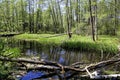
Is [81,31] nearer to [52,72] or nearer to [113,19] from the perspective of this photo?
[113,19]

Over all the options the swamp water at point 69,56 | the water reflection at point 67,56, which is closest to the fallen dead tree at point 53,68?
the swamp water at point 69,56

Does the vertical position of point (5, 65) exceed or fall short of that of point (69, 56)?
it exceeds it

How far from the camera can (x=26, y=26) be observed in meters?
88.5

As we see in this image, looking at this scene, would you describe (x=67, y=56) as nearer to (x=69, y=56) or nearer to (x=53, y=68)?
(x=69, y=56)

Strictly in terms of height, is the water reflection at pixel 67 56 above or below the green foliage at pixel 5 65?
below

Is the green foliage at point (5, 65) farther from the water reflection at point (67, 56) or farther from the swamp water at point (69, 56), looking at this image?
the water reflection at point (67, 56)

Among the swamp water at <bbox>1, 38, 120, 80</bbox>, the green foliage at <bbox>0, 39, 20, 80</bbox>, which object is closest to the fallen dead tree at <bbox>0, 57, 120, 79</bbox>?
the green foliage at <bbox>0, 39, 20, 80</bbox>

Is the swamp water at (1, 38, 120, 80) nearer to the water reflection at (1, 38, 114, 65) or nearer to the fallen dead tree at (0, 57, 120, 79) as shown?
the water reflection at (1, 38, 114, 65)

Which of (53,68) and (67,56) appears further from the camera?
(67,56)

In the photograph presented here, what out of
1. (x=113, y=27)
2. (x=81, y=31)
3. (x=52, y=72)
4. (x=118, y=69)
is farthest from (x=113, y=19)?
(x=52, y=72)

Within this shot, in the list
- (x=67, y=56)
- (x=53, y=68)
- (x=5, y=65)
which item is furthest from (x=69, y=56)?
(x=5, y=65)

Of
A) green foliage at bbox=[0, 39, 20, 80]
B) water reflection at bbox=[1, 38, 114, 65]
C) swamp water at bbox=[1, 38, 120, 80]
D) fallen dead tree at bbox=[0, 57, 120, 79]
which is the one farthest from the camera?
water reflection at bbox=[1, 38, 114, 65]

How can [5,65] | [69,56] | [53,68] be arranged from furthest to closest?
[69,56] → [53,68] → [5,65]

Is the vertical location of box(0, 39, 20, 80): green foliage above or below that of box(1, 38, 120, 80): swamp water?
above
